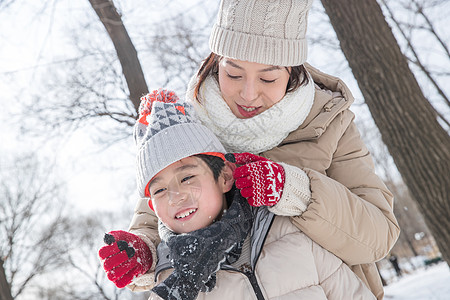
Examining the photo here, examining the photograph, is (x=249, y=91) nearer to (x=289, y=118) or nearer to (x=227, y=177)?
(x=289, y=118)

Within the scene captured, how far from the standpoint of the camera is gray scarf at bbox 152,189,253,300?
5.65 feet

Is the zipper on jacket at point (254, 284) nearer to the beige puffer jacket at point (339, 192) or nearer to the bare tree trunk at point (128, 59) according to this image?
the beige puffer jacket at point (339, 192)

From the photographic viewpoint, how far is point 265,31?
219 centimetres

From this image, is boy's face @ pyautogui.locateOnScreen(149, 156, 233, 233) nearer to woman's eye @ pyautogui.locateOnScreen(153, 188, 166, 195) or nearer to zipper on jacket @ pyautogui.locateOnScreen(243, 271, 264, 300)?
woman's eye @ pyautogui.locateOnScreen(153, 188, 166, 195)

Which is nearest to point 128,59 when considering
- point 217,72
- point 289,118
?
point 217,72

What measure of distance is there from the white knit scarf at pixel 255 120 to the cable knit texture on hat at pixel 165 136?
0.45ft

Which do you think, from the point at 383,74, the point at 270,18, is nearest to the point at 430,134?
the point at 383,74

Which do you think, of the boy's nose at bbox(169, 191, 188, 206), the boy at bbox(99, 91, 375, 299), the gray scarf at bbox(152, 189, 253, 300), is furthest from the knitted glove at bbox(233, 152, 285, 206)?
the boy's nose at bbox(169, 191, 188, 206)

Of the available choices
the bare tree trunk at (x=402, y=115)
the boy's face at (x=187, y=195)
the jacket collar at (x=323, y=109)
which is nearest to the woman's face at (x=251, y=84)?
the jacket collar at (x=323, y=109)

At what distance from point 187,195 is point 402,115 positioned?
305 cm

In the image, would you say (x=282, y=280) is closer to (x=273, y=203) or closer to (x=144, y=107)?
(x=273, y=203)

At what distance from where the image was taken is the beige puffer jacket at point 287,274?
70.8 inches

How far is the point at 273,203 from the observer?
71.0 inches

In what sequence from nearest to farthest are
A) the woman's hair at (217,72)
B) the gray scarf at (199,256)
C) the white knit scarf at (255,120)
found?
the gray scarf at (199,256) → the white knit scarf at (255,120) → the woman's hair at (217,72)
